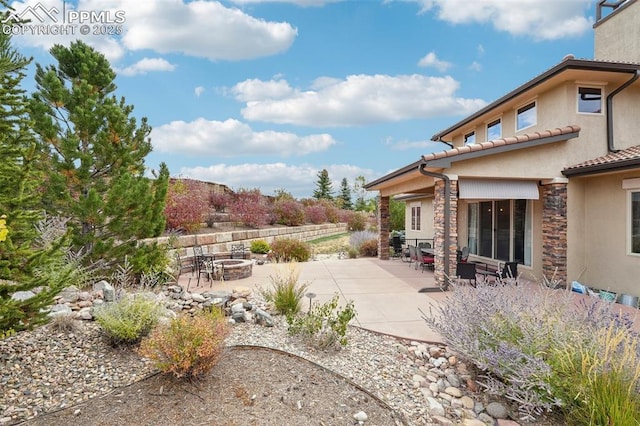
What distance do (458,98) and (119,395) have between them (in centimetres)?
1809

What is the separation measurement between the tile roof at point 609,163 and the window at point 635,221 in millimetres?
898

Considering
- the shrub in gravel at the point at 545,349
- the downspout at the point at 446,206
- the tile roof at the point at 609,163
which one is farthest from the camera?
the downspout at the point at 446,206

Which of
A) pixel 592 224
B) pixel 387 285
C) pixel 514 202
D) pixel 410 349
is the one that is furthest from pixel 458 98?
pixel 410 349

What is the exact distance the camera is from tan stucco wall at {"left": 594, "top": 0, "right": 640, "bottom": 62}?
1073cm

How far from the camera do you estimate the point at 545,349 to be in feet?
12.9

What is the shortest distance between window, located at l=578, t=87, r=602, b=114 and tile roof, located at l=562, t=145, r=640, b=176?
1346mm

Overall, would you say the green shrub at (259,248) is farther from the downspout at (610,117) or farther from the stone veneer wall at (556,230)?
the downspout at (610,117)

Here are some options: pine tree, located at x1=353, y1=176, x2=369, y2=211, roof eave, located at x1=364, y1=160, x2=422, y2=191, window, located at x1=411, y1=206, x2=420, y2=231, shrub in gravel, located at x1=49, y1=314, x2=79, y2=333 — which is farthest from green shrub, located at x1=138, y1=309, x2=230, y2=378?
pine tree, located at x1=353, y1=176, x2=369, y2=211

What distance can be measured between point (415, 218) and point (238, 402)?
1756 centimetres

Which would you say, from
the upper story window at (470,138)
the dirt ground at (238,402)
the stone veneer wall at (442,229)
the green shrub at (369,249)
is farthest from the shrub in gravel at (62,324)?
the upper story window at (470,138)

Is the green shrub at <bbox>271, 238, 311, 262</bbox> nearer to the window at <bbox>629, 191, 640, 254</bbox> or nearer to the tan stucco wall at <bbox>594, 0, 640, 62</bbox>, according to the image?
the window at <bbox>629, 191, 640, 254</bbox>

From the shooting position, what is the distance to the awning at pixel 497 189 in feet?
28.9

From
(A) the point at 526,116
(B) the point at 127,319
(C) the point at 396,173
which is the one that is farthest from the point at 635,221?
(B) the point at 127,319

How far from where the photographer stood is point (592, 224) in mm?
9219
